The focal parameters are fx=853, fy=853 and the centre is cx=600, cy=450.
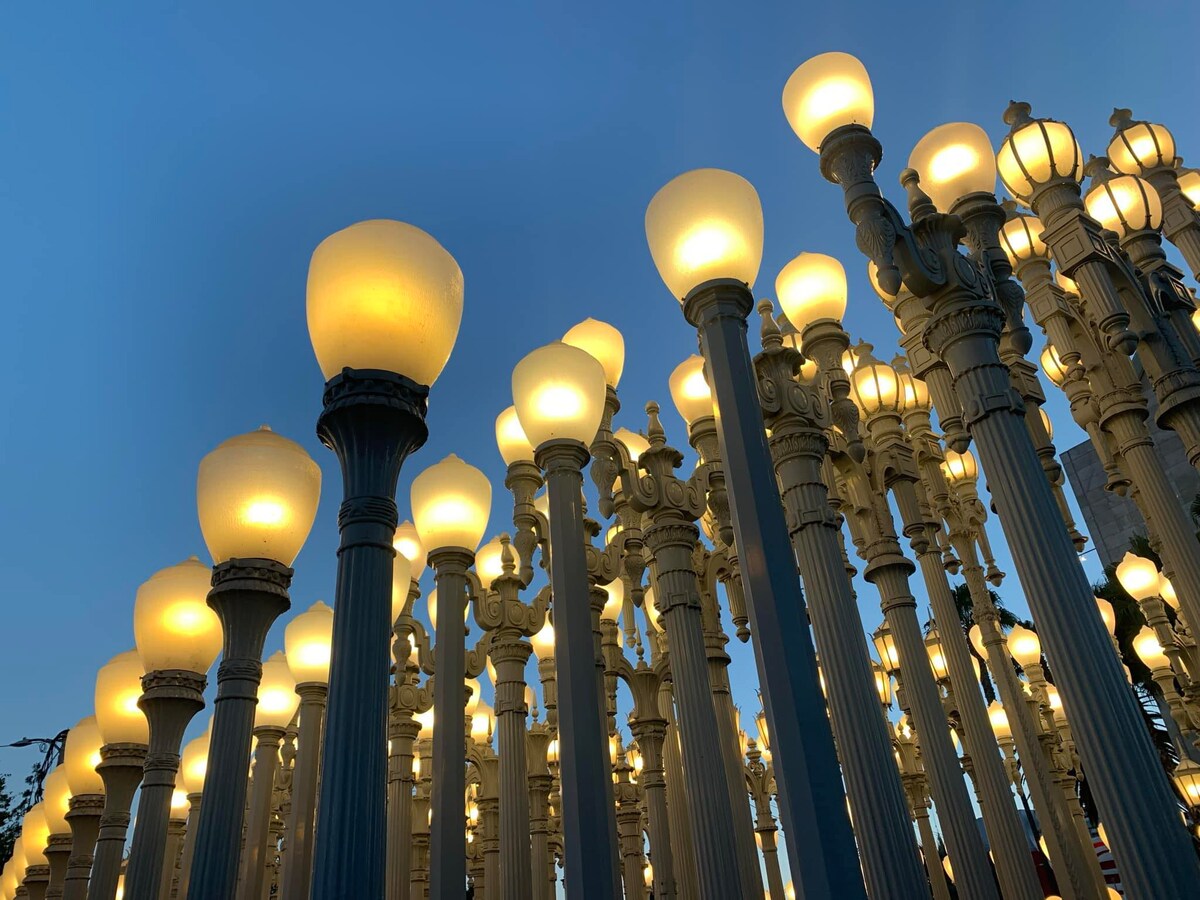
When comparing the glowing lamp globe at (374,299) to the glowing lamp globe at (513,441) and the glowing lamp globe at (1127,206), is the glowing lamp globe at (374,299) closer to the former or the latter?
the glowing lamp globe at (513,441)

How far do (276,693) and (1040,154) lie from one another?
30.4ft

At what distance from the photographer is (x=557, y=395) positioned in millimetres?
6062

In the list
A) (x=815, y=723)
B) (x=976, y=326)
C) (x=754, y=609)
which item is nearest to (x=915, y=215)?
(x=976, y=326)

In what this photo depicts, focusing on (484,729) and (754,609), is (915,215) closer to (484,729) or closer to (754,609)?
(754,609)

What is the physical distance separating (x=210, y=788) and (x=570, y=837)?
2073 millimetres

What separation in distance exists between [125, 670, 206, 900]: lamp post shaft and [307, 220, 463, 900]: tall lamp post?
9.66ft

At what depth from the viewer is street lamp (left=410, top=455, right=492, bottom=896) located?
629cm

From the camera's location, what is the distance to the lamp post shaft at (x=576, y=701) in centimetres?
448

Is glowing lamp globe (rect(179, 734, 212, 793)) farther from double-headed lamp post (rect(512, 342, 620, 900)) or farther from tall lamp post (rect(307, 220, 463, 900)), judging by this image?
tall lamp post (rect(307, 220, 463, 900))

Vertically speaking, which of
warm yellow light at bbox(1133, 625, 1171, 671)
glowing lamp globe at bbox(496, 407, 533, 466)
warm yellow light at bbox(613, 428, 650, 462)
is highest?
warm yellow light at bbox(613, 428, 650, 462)

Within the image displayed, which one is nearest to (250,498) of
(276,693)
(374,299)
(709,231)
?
(374,299)

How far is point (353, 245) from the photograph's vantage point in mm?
4414

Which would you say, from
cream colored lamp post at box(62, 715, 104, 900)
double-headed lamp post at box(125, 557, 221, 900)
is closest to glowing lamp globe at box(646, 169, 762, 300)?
double-headed lamp post at box(125, 557, 221, 900)

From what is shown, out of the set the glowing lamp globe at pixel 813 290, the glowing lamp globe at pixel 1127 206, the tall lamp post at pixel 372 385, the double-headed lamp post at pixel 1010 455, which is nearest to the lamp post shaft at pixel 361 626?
the tall lamp post at pixel 372 385
